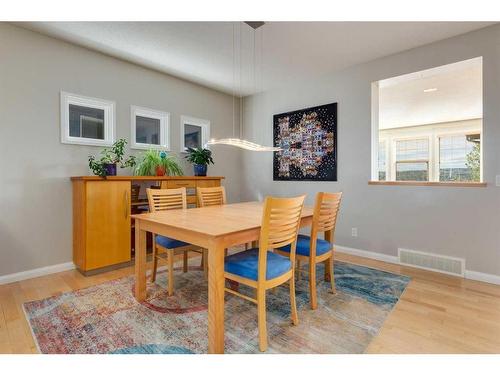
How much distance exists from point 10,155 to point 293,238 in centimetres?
289

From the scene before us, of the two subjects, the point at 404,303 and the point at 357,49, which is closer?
the point at 404,303

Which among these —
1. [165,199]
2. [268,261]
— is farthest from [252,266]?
[165,199]

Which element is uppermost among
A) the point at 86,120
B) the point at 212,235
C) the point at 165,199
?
the point at 86,120

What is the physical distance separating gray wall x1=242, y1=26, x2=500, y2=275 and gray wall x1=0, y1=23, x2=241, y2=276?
272 cm

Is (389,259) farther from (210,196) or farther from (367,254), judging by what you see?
(210,196)

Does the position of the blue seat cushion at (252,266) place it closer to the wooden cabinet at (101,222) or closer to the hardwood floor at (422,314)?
the hardwood floor at (422,314)

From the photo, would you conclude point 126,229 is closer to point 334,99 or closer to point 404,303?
point 404,303

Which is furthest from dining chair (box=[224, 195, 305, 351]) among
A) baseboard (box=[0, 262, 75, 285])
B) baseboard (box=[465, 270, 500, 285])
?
baseboard (box=[0, 262, 75, 285])

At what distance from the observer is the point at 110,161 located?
319 cm

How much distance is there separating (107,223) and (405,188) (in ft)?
11.5
